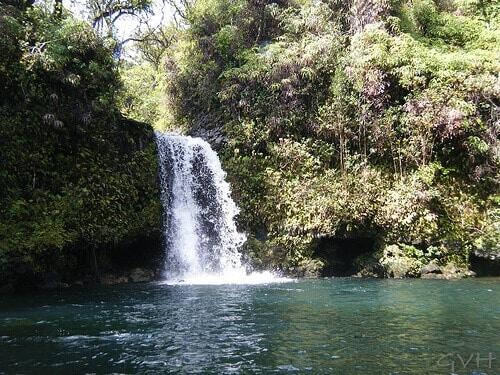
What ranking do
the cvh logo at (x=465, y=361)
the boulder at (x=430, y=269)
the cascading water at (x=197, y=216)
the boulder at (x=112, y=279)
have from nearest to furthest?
the cvh logo at (x=465, y=361) → the boulder at (x=430, y=269) → the boulder at (x=112, y=279) → the cascading water at (x=197, y=216)

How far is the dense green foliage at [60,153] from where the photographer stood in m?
11.5

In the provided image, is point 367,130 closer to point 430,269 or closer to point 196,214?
point 430,269

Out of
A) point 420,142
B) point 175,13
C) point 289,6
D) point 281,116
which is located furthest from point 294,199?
point 175,13

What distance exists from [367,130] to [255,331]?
10299mm

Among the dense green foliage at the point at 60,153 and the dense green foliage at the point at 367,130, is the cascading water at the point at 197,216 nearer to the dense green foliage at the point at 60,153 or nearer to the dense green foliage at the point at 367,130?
the dense green foliage at the point at 367,130

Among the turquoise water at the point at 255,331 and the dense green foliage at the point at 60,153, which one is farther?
the dense green foliage at the point at 60,153

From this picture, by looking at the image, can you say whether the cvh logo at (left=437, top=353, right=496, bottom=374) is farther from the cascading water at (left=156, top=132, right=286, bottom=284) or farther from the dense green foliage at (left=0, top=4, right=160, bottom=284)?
the dense green foliage at (left=0, top=4, right=160, bottom=284)

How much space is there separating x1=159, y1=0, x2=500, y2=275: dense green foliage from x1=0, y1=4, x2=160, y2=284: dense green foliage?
409 cm

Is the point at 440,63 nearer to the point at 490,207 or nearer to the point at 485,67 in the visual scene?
the point at 485,67

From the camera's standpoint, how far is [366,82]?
15.5 metres

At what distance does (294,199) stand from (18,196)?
26.2 ft

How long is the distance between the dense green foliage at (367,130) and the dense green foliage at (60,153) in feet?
13.4

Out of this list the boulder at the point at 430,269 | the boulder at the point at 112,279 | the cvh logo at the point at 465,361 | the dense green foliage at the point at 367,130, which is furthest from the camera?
the dense green foliage at the point at 367,130

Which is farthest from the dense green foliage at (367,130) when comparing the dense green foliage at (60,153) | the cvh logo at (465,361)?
the cvh logo at (465,361)
